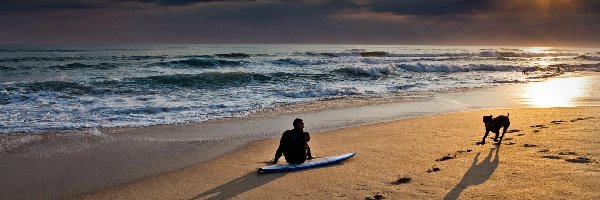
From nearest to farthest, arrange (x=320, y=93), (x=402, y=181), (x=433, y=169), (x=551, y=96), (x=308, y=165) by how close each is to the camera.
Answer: (x=402, y=181)
(x=433, y=169)
(x=308, y=165)
(x=551, y=96)
(x=320, y=93)

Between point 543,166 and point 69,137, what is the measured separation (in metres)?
7.97

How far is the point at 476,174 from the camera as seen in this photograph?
5828mm

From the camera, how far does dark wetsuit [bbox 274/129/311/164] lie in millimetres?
6711

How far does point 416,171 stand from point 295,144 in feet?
5.49

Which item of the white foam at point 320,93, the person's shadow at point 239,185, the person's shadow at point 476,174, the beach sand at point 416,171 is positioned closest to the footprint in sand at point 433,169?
A: the beach sand at point 416,171

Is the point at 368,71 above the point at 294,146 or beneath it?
beneath

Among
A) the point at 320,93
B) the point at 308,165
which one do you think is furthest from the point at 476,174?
the point at 320,93

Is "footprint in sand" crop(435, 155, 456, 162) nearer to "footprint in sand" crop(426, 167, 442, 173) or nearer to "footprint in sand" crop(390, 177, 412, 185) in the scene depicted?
"footprint in sand" crop(426, 167, 442, 173)

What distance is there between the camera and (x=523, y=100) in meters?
15.5

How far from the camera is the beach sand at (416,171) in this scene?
5230 mm

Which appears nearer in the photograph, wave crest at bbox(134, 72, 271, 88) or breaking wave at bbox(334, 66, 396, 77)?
wave crest at bbox(134, 72, 271, 88)

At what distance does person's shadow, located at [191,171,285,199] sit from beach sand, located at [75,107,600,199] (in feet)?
0.04

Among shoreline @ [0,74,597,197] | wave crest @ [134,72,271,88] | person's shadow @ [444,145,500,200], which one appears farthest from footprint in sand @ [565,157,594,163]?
wave crest @ [134,72,271,88]

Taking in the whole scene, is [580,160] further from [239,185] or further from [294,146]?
[239,185]
